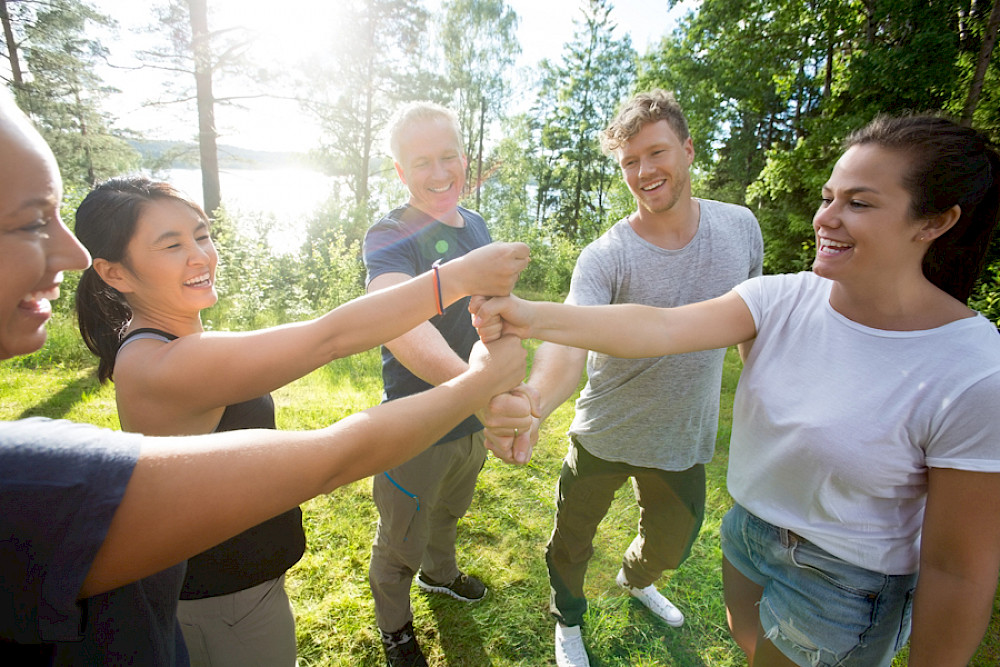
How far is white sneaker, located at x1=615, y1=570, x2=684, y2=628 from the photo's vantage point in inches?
115

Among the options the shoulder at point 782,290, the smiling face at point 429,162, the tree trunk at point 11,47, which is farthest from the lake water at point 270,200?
the shoulder at point 782,290

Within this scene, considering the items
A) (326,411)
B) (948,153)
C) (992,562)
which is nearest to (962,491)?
(992,562)

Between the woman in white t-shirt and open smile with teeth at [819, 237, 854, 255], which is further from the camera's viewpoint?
open smile with teeth at [819, 237, 854, 255]

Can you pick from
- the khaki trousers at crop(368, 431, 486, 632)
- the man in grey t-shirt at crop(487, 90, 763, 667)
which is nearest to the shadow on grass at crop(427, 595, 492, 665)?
the khaki trousers at crop(368, 431, 486, 632)

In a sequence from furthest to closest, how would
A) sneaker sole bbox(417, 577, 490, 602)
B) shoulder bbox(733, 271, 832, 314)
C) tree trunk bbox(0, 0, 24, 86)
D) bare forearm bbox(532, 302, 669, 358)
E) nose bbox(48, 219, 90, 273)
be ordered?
tree trunk bbox(0, 0, 24, 86)
sneaker sole bbox(417, 577, 490, 602)
bare forearm bbox(532, 302, 669, 358)
shoulder bbox(733, 271, 832, 314)
nose bbox(48, 219, 90, 273)

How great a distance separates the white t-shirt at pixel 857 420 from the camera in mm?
1297

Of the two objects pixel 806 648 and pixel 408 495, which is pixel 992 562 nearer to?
pixel 806 648

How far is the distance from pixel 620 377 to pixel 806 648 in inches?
48.8

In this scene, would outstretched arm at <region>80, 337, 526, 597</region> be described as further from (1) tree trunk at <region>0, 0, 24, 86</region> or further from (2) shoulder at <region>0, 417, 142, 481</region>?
(1) tree trunk at <region>0, 0, 24, 86</region>

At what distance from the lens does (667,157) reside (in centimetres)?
232

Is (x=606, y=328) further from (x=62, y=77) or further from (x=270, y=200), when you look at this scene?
(x=62, y=77)

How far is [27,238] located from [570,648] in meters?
2.92

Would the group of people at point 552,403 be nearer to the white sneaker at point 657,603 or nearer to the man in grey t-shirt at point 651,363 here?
the man in grey t-shirt at point 651,363

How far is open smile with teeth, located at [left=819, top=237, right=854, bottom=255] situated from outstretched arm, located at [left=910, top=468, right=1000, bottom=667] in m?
0.72
